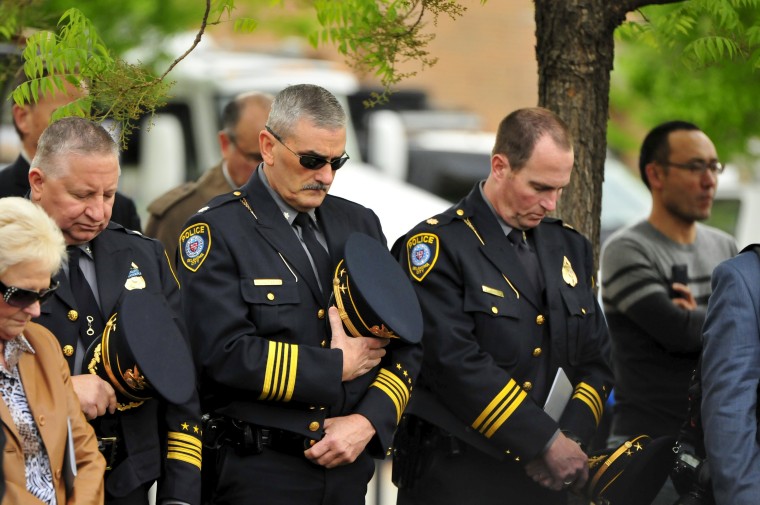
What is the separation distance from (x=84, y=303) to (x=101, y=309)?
6 centimetres

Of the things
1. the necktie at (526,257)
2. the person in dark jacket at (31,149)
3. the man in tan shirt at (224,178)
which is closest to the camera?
the necktie at (526,257)

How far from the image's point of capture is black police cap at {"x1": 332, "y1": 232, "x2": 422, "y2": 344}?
4.46m

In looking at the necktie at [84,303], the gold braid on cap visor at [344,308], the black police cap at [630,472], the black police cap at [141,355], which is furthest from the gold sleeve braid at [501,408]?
the necktie at [84,303]

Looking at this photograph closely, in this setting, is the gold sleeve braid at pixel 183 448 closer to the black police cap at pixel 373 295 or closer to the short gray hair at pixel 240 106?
the black police cap at pixel 373 295

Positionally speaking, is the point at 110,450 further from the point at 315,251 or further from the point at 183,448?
the point at 315,251

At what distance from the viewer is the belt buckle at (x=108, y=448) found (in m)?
4.26

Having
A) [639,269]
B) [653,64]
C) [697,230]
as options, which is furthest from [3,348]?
[653,64]

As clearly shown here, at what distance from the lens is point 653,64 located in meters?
15.2

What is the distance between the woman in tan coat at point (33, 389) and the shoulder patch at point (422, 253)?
150 cm

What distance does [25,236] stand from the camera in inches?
149

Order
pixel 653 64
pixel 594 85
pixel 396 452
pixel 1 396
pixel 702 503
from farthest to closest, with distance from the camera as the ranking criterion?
pixel 653 64, pixel 594 85, pixel 396 452, pixel 702 503, pixel 1 396

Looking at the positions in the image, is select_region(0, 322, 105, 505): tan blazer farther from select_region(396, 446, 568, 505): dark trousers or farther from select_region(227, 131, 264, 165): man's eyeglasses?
select_region(227, 131, 264, 165): man's eyeglasses

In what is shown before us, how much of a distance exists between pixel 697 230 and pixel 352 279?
2.65 metres

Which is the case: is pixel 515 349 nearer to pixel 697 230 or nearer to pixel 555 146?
pixel 555 146
